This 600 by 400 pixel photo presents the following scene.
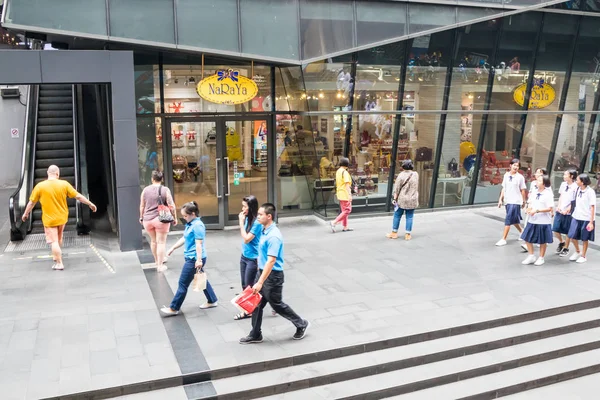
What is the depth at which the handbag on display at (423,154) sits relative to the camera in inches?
622

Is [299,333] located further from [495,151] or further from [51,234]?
[495,151]

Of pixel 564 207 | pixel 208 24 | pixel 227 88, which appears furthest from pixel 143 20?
pixel 564 207

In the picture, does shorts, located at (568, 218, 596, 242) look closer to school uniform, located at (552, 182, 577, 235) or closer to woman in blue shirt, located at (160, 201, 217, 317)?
school uniform, located at (552, 182, 577, 235)

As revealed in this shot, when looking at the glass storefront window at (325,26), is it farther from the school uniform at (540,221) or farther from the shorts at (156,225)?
the school uniform at (540,221)

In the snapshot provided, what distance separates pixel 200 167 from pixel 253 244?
21.4ft

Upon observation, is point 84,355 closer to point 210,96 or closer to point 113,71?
point 113,71

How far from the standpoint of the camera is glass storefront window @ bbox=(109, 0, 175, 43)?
11.5 m

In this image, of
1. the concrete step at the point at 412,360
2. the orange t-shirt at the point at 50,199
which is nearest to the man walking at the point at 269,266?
the concrete step at the point at 412,360

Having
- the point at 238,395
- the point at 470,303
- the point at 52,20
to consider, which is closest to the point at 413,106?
the point at 470,303

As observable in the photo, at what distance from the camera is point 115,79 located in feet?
37.0

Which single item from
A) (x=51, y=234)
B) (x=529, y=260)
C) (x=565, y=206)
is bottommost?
(x=529, y=260)

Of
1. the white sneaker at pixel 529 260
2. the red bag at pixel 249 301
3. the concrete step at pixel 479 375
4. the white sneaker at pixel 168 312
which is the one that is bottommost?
the concrete step at pixel 479 375

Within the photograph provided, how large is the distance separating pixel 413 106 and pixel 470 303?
757cm

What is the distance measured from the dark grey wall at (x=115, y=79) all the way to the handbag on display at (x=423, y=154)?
26.1 ft
